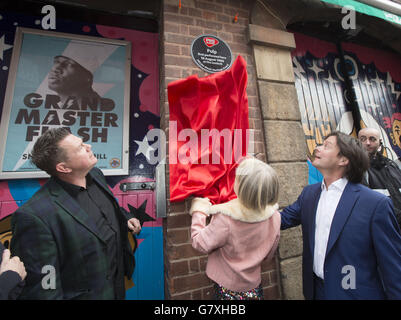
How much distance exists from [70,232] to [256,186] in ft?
3.35

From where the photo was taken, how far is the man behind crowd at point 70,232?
91 cm

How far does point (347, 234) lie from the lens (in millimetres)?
1070

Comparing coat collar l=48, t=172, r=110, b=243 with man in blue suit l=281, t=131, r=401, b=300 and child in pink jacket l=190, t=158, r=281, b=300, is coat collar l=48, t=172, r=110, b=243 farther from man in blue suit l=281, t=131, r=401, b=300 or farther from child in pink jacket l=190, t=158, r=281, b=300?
man in blue suit l=281, t=131, r=401, b=300

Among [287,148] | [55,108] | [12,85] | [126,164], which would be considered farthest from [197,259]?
[12,85]

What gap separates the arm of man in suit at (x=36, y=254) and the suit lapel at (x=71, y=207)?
5.0 inches

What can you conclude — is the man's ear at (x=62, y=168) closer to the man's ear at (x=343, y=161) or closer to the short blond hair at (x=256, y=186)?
the short blond hair at (x=256, y=186)

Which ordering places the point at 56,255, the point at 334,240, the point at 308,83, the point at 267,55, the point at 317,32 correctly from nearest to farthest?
the point at 56,255 → the point at 334,240 → the point at 267,55 → the point at 308,83 → the point at 317,32

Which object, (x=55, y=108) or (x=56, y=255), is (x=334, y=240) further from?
(x=55, y=108)

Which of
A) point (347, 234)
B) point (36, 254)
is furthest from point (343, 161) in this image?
point (36, 254)

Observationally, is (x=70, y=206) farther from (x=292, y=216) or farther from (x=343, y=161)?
(x=343, y=161)

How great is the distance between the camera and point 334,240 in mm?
1083

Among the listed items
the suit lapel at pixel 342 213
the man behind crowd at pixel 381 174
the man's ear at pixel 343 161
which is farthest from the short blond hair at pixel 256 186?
the man behind crowd at pixel 381 174

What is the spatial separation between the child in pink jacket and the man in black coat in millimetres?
816

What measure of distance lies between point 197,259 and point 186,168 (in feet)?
2.55
